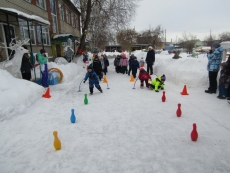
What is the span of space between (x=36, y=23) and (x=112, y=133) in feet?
36.5

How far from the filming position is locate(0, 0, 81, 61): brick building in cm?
990

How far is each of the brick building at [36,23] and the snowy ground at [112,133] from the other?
5.38m

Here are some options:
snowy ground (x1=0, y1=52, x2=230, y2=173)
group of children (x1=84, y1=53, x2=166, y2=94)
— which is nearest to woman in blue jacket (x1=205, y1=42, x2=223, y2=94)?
snowy ground (x1=0, y1=52, x2=230, y2=173)

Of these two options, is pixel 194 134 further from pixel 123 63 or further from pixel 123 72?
pixel 123 72

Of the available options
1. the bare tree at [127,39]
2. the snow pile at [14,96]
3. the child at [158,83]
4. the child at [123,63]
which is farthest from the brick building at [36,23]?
the bare tree at [127,39]

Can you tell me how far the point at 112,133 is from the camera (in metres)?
3.91

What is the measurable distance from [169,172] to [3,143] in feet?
11.1

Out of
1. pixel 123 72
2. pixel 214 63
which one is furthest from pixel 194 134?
pixel 123 72

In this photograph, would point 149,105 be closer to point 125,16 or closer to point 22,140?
point 22,140

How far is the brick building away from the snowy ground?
5.38m

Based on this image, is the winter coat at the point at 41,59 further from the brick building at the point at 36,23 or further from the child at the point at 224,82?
the child at the point at 224,82

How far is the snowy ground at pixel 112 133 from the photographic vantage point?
9.43ft

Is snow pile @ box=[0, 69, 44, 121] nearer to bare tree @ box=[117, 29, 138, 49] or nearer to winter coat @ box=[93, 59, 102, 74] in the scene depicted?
winter coat @ box=[93, 59, 102, 74]

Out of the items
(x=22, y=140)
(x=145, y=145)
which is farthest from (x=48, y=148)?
(x=145, y=145)
